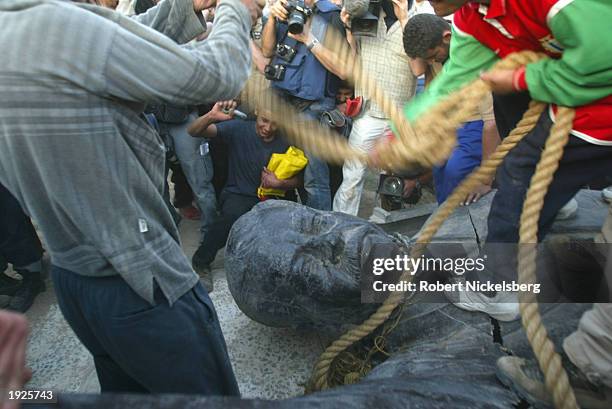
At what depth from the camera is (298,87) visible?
324cm

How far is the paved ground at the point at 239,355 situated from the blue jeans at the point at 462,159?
1.14 m

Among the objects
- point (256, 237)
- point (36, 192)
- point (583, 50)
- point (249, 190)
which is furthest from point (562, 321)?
point (249, 190)

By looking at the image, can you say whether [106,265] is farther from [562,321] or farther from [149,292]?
[562,321]

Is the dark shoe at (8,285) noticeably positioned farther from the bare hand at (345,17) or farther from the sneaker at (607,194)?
the sneaker at (607,194)

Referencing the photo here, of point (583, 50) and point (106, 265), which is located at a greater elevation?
point (583, 50)

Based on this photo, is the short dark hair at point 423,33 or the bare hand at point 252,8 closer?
the bare hand at point 252,8

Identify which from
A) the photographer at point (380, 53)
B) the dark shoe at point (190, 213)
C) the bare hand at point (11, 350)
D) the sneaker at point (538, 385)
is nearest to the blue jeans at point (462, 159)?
the photographer at point (380, 53)

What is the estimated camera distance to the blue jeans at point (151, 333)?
1.22 metres

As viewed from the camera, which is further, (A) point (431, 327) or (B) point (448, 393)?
(A) point (431, 327)

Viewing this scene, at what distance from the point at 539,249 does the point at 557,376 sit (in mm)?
885

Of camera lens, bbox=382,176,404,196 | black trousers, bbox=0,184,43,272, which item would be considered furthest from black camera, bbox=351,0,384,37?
black trousers, bbox=0,184,43,272

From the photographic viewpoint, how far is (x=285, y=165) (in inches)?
124

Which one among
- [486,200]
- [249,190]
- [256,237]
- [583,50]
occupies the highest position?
[583,50]

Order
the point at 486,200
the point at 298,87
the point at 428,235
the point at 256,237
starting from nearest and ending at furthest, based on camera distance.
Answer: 1. the point at 428,235
2. the point at 256,237
3. the point at 486,200
4. the point at 298,87
